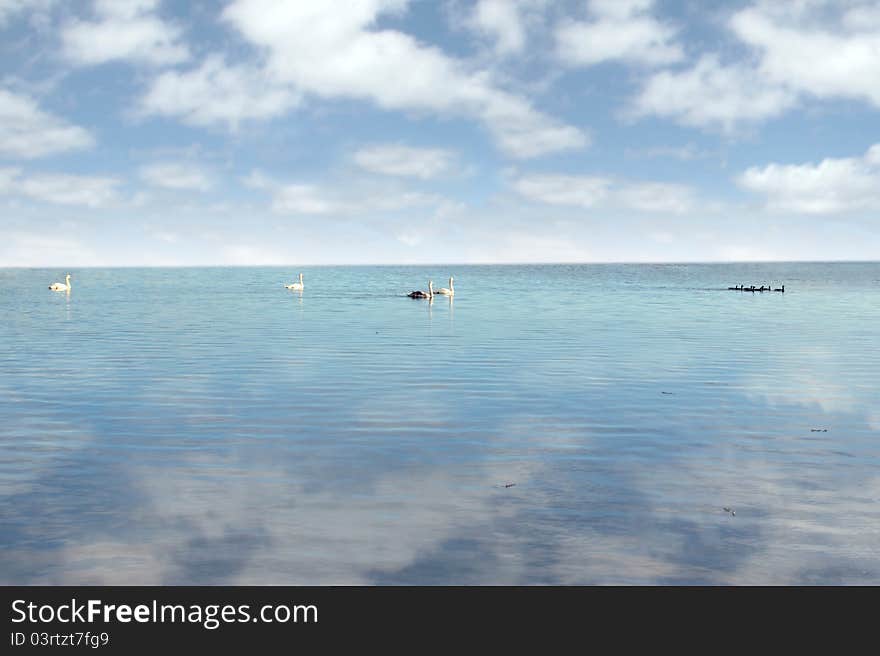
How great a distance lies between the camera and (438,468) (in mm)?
15469

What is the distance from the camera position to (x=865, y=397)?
24.2 m

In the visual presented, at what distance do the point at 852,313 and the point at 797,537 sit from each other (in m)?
64.2

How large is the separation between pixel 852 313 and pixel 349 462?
64272 mm

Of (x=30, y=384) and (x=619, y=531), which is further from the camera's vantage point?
(x=30, y=384)

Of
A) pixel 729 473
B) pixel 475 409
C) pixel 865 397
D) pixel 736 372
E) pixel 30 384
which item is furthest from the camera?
pixel 736 372

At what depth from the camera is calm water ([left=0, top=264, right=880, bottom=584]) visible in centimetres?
1053

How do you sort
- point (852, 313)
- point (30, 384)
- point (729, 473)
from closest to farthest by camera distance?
point (729, 473)
point (30, 384)
point (852, 313)

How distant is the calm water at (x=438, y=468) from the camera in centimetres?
1053
